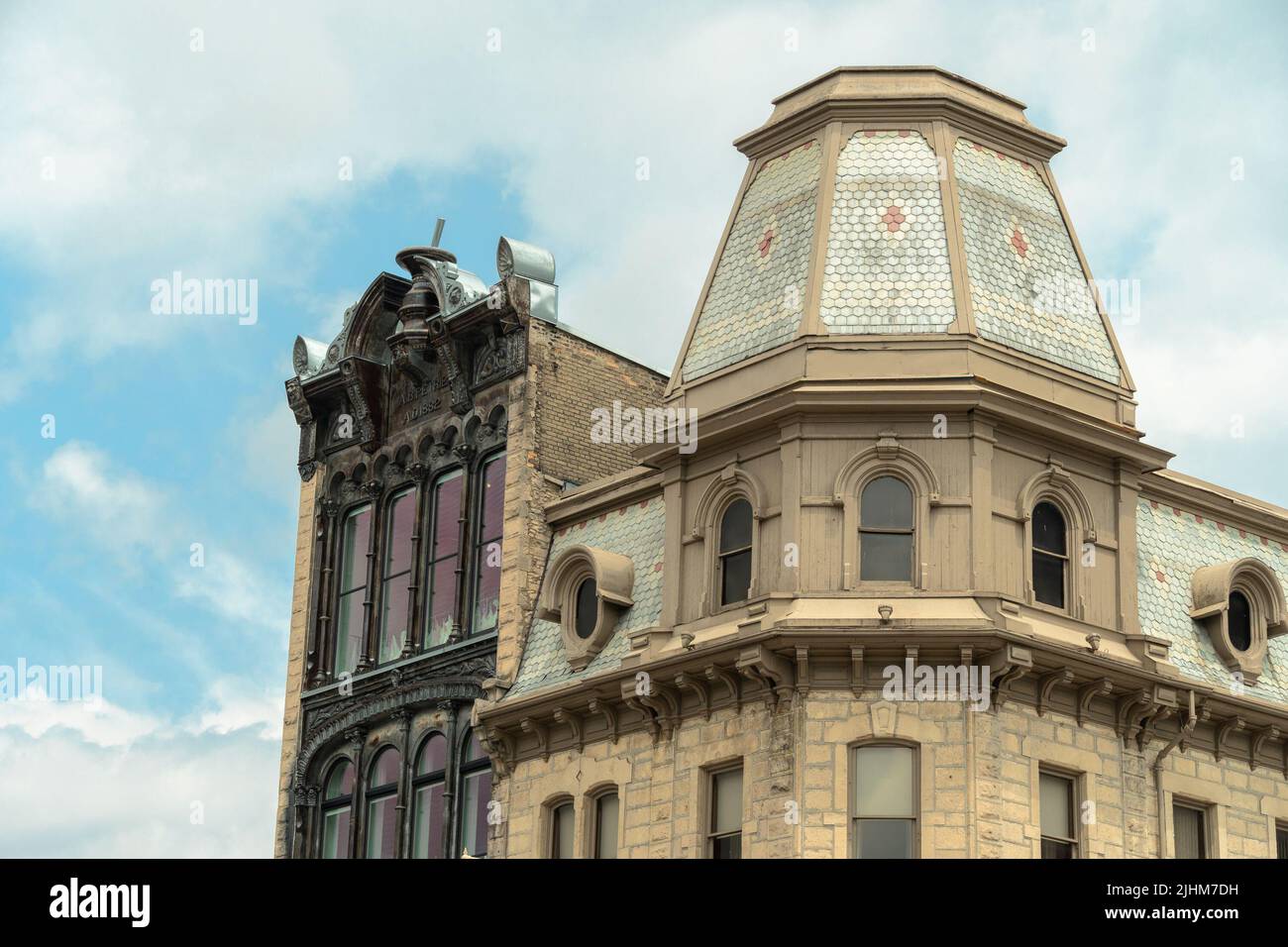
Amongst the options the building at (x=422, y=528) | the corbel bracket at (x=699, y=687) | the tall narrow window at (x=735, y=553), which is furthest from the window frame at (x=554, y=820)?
the tall narrow window at (x=735, y=553)

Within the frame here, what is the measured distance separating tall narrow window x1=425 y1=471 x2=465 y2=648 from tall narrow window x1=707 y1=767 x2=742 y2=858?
24.3 ft

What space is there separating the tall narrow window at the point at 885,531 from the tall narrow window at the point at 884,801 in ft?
7.95

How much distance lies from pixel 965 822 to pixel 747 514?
5.59 m

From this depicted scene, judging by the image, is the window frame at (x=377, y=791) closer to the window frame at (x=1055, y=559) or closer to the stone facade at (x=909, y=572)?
the stone facade at (x=909, y=572)

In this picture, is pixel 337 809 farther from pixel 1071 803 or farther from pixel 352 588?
pixel 1071 803

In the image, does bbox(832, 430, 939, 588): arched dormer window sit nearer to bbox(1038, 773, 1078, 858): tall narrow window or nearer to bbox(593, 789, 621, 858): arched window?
bbox(1038, 773, 1078, 858): tall narrow window

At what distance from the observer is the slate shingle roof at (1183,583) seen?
35.8m

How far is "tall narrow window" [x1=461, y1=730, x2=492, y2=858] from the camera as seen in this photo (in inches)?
1506

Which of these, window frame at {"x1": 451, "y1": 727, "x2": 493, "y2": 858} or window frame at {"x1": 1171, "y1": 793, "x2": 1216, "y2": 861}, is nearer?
window frame at {"x1": 1171, "y1": 793, "x2": 1216, "y2": 861}

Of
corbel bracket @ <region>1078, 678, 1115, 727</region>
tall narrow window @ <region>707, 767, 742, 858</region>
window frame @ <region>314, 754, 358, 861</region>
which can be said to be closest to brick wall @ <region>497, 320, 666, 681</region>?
window frame @ <region>314, 754, 358, 861</region>
